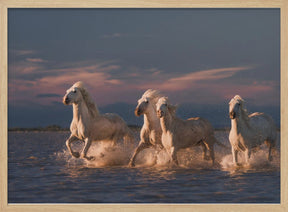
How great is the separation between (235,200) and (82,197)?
2.86m

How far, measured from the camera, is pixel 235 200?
33.8 feet

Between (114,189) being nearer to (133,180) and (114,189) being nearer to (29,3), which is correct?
(133,180)

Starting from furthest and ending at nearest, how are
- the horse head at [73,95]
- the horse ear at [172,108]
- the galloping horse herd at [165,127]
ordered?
the horse head at [73,95], the horse ear at [172,108], the galloping horse herd at [165,127]

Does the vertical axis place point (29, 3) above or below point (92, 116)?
above

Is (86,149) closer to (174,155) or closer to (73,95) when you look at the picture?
(73,95)

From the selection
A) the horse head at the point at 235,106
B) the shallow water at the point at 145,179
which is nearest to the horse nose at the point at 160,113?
the shallow water at the point at 145,179

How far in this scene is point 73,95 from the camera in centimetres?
1457

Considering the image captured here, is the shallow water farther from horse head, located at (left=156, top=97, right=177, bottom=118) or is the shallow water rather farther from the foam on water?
horse head, located at (left=156, top=97, right=177, bottom=118)

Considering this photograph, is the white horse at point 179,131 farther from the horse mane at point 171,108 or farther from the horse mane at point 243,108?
the horse mane at point 243,108

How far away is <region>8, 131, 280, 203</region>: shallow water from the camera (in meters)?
10.6

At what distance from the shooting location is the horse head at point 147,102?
555 inches

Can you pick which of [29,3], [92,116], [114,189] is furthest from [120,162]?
[29,3]

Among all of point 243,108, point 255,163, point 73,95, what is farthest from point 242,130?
point 73,95
